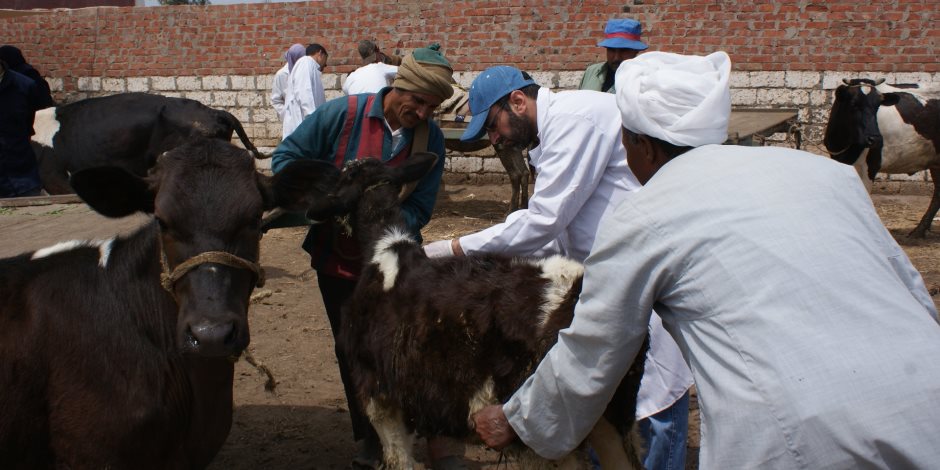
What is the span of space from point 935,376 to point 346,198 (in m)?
2.45

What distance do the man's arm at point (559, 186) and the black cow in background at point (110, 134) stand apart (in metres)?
6.73

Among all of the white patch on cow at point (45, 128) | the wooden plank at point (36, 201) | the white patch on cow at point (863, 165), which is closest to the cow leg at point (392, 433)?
the wooden plank at point (36, 201)

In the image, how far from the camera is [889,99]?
32.7ft

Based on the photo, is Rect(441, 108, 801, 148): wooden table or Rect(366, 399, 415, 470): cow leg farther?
Rect(441, 108, 801, 148): wooden table

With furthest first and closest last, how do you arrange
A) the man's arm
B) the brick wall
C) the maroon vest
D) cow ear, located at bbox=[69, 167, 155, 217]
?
1. the brick wall
2. the maroon vest
3. the man's arm
4. cow ear, located at bbox=[69, 167, 155, 217]

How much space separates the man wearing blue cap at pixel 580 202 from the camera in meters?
3.17

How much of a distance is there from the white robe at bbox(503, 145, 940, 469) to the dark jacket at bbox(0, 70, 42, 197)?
7.45 metres

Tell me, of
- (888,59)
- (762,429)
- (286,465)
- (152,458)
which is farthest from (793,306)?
(888,59)

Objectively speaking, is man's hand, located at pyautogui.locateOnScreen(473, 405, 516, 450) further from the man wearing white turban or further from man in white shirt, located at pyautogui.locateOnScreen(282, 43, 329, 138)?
man in white shirt, located at pyautogui.locateOnScreen(282, 43, 329, 138)

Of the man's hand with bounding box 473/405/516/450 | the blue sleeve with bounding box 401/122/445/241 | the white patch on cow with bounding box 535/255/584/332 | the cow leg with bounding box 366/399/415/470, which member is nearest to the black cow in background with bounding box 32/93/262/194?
the blue sleeve with bounding box 401/122/445/241

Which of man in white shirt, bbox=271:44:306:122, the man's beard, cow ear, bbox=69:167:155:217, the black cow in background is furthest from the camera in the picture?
man in white shirt, bbox=271:44:306:122

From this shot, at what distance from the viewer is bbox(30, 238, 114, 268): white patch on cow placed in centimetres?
306

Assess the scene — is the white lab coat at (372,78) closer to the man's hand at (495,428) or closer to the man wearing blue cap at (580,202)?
the man wearing blue cap at (580,202)

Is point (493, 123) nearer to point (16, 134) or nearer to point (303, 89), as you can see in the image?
point (16, 134)
